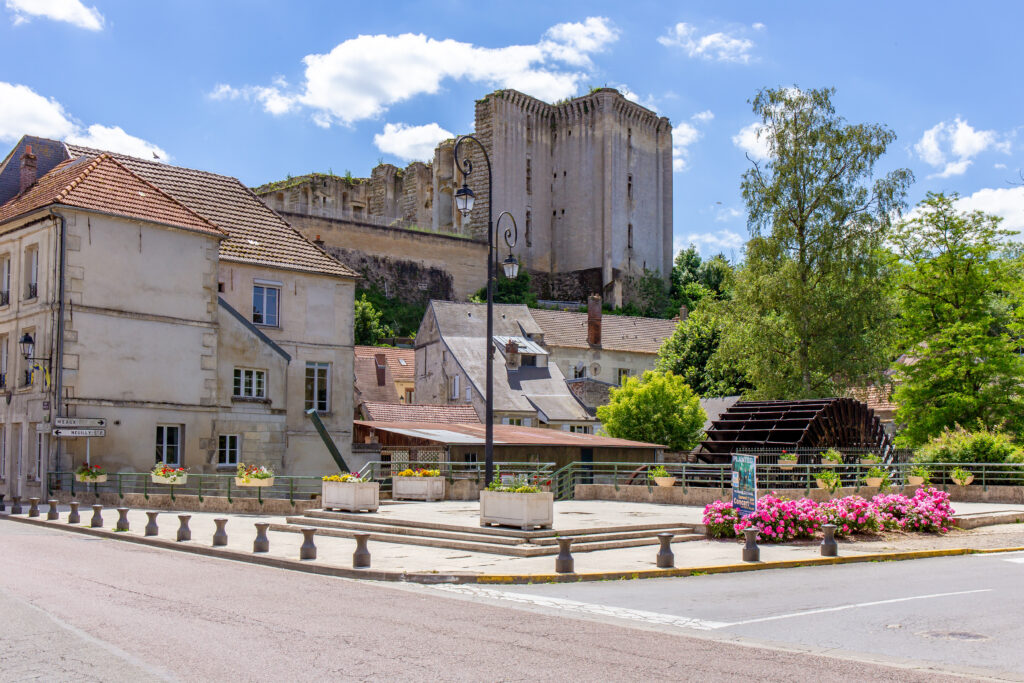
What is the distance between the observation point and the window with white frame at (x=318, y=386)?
31828 millimetres

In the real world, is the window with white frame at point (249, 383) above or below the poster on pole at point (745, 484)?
above

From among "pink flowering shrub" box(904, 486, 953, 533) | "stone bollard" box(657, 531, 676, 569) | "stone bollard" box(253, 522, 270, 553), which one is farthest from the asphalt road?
"pink flowering shrub" box(904, 486, 953, 533)

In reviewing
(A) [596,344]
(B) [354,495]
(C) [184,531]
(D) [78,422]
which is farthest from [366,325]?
(C) [184,531]

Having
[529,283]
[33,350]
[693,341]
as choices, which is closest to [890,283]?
[693,341]

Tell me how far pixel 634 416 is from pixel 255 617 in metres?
39.4

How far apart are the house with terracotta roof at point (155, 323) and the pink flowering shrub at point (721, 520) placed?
617 inches

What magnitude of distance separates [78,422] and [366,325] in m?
45.3

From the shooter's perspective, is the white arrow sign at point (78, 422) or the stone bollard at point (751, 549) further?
the white arrow sign at point (78, 422)

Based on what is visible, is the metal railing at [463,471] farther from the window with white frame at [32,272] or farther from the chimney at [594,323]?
the chimney at [594,323]

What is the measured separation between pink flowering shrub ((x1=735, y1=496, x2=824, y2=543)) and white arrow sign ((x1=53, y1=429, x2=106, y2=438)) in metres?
15.9

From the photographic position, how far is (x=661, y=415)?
47.6 metres

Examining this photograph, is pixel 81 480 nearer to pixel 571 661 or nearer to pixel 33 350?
pixel 33 350

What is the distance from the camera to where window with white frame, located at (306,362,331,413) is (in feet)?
104

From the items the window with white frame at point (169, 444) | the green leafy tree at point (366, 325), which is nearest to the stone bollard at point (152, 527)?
the window with white frame at point (169, 444)
